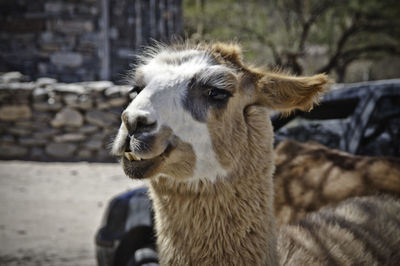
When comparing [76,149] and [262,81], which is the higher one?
[262,81]

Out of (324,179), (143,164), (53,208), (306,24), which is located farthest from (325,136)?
(306,24)

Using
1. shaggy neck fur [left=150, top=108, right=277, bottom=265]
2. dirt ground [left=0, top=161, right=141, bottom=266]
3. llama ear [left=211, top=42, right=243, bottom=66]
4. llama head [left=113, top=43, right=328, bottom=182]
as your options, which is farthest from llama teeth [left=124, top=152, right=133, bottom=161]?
dirt ground [left=0, top=161, right=141, bottom=266]

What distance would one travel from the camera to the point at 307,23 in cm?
1753

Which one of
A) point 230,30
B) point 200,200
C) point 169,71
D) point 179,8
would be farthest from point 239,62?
point 230,30

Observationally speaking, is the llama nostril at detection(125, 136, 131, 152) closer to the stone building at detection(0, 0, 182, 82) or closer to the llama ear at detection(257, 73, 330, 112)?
the llama ear at detection(257, 73, 330, 112)

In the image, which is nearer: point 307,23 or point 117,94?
point 117,94

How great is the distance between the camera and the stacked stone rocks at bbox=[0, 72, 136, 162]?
9.07 metres

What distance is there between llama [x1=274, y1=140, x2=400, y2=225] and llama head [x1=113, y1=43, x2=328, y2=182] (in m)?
0.90

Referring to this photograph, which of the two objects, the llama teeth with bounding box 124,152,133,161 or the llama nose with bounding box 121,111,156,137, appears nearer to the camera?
the llama nose with bounding box 121,111,156,137

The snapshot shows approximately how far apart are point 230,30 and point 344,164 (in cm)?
1545

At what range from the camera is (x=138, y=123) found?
69.6 inches

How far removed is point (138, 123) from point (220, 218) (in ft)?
1.96

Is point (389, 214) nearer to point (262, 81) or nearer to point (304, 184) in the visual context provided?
point (304, 184)

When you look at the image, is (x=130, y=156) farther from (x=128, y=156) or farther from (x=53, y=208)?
(x=53, y=208)
